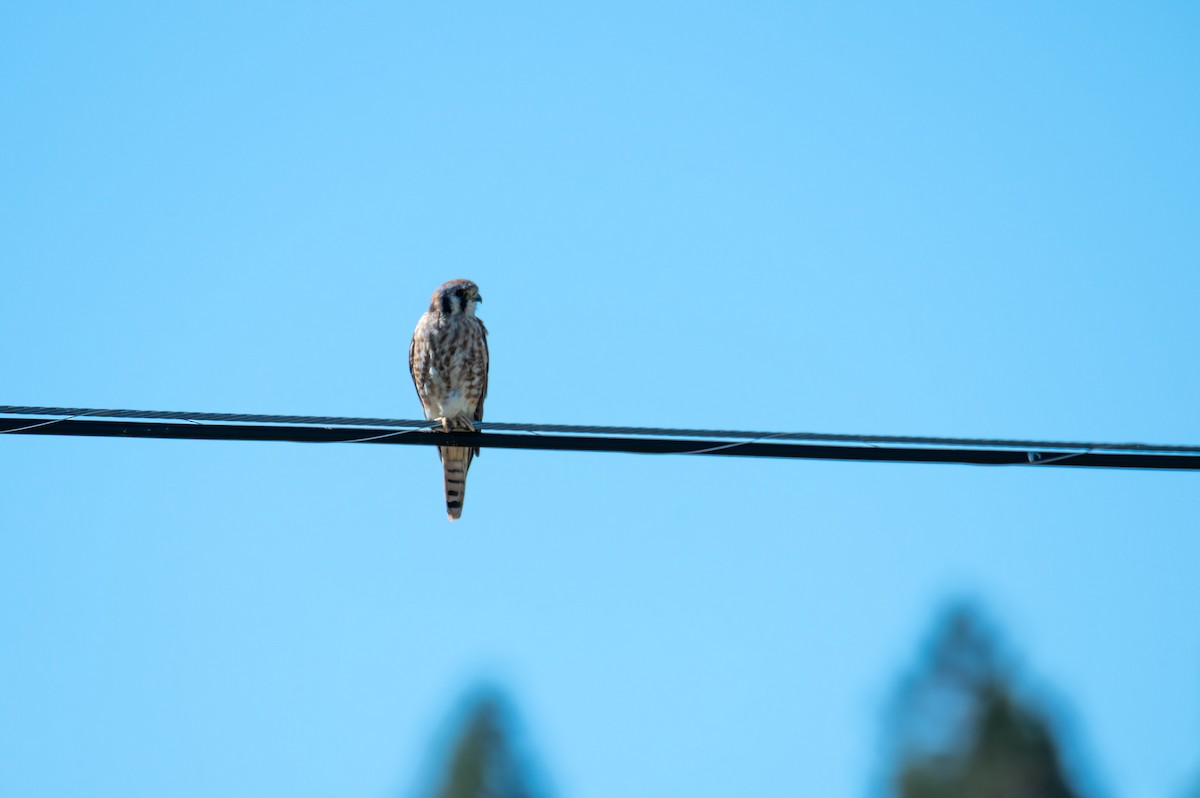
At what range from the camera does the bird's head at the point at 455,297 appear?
45.7 ft

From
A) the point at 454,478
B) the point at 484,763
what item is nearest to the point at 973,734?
the point at 484,763

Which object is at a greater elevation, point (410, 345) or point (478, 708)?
point (410, 345)

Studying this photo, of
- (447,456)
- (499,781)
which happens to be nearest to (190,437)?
(447,456)

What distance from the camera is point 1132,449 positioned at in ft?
27.6

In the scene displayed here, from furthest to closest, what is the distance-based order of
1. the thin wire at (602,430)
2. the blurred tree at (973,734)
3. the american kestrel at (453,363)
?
the blurred tree at (973,734), the american kestrel at (453,363), the thin wire at (602,430)

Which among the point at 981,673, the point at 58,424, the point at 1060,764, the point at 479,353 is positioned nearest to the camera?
the point at 58,424

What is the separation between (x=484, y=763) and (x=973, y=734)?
478 inches

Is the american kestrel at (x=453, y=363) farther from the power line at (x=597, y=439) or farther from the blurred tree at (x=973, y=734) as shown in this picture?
the blurred tree at (x=973, y=734)

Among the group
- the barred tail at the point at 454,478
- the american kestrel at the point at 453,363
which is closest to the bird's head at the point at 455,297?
the american kestrel at the point at 453,363

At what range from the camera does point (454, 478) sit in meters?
13.9

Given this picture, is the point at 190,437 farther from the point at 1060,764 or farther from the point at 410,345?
the point at 1060,764

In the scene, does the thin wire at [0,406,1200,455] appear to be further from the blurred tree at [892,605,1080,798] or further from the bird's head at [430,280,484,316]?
the blurred tree at [892,605,1080,798]

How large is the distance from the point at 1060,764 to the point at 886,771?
Result: 161 inches

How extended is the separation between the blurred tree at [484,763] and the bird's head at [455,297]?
26.9m
